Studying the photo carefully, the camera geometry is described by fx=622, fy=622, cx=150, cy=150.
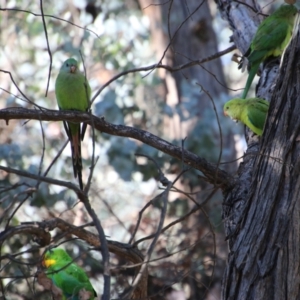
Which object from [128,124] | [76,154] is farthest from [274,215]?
[128,124]

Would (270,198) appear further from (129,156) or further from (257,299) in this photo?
(129,156)

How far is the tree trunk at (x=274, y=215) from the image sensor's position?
274 centimetres

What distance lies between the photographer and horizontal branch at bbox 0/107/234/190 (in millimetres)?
3086

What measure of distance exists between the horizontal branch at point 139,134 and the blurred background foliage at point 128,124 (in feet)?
8.65

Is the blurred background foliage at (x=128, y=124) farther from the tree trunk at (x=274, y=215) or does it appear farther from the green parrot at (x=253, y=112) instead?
the tree trunk at (x=274, y=215)

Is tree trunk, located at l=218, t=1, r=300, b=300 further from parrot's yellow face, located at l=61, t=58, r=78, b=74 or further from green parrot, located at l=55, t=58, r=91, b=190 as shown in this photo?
parrot's yellow face, located at l=61, t=58, r=78, b=74

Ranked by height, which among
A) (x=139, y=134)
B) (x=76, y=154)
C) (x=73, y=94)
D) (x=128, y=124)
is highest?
(x=128, y=124)

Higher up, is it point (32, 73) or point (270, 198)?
point (32, 73)

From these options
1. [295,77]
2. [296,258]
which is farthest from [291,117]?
[296,258]

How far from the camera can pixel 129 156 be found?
733 centimetres

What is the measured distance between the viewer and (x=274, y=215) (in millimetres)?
2812

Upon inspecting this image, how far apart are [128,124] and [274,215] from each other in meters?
6.20

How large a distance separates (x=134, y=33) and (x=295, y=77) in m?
7.32

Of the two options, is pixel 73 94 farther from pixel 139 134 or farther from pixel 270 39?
pixel 139 134
